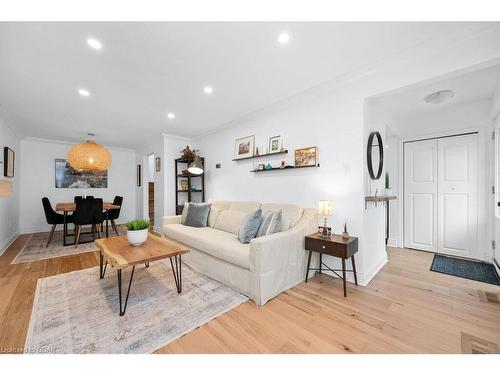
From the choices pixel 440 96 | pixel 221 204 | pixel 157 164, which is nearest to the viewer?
pixel 440 96

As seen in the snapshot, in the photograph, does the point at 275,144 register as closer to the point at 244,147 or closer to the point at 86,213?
Result: the point at 244,147

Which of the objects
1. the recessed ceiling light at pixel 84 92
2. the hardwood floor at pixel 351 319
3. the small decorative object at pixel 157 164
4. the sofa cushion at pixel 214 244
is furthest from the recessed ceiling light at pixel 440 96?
the small decorative object at pixel 157 164

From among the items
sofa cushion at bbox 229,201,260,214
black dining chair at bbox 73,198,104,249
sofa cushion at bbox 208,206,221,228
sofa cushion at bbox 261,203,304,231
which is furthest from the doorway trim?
black dining chair at bbox 73,198,104,249

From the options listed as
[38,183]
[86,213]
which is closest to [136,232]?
[86,213]

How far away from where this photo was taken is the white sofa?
77.1 inches

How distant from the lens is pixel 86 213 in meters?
3.96

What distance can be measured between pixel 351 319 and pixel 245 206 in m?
1.96

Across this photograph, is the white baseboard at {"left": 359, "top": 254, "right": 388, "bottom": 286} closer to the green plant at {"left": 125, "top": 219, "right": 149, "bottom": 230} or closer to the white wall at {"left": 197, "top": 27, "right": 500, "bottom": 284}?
the white wall at {"left": 197, "top": 27, "right": 500, "bottom": 284}

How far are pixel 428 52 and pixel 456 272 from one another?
8.47ft

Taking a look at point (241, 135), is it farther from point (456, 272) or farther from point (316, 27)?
point (456, 272)

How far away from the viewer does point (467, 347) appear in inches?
55.0

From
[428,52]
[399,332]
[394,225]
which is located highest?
[428,52]

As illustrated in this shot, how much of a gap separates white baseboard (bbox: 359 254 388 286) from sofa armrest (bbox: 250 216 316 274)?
27.9 inches
